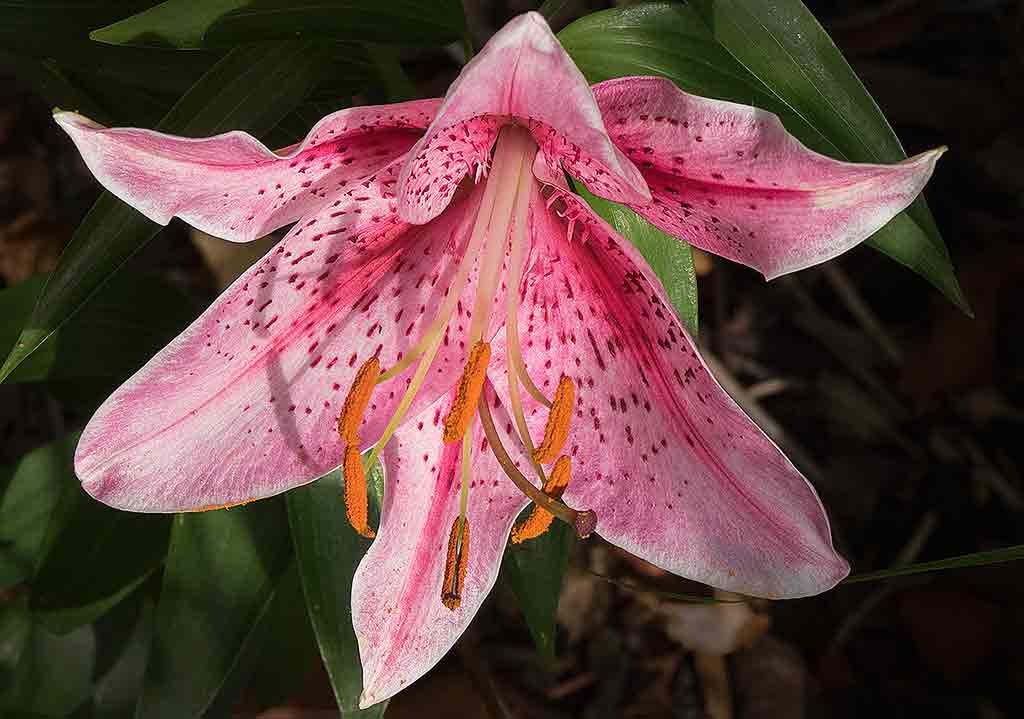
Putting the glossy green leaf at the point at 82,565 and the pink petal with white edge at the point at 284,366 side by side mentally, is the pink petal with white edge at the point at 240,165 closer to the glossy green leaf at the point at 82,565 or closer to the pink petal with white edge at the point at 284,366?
the pink petal with white edge at the point at 284,366

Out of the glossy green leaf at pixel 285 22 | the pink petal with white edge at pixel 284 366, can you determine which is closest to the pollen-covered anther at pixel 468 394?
the pink petal with white edge at pixel 284 366

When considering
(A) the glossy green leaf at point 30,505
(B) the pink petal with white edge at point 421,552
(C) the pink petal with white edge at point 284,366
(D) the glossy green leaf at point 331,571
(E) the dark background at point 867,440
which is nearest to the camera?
(C) the pink petal with white edge at point 284,366

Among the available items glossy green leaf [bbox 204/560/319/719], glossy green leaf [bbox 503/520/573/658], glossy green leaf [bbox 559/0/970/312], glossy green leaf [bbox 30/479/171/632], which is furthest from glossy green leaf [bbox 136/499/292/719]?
glossy green leaf [bbox 559/0/970/312]

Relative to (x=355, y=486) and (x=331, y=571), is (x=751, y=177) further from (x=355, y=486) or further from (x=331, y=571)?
(x=331, y=571)

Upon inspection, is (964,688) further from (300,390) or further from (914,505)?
(300,390)

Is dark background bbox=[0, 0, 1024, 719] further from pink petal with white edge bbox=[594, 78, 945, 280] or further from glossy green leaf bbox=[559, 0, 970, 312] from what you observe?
pink petal with white edge bbox=[594, 78, 945, 280]

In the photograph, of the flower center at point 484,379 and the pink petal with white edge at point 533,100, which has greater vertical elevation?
the pink petal with white edge at point 533,100
